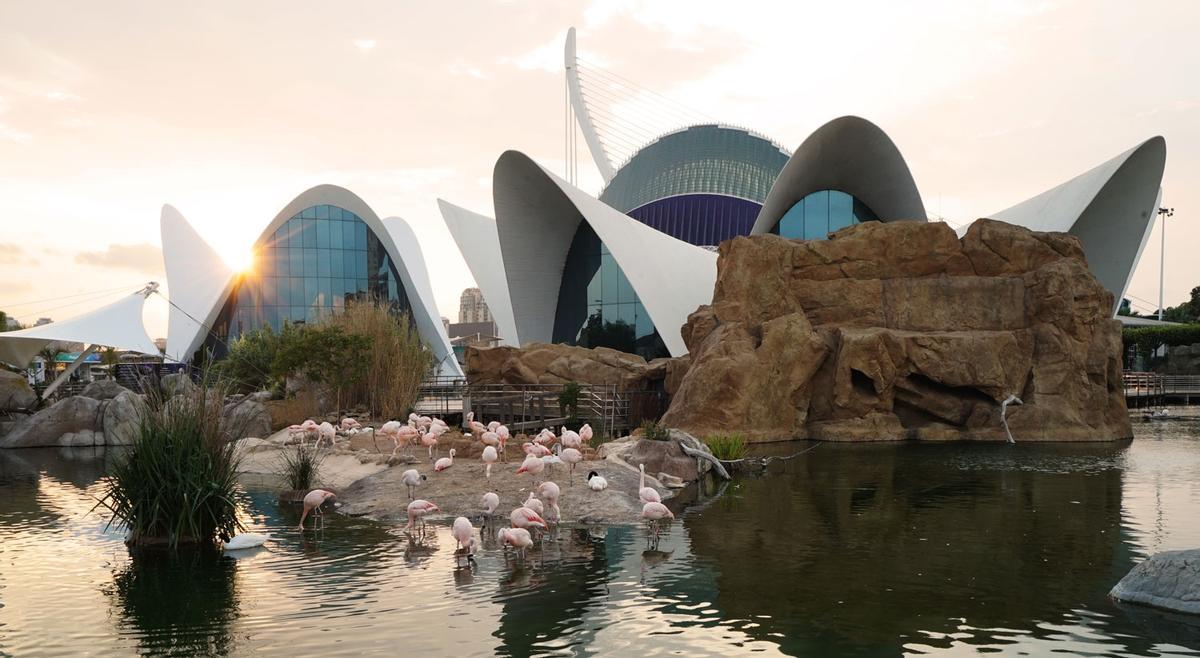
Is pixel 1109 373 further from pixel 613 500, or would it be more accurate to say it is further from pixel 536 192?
pixel 536 192

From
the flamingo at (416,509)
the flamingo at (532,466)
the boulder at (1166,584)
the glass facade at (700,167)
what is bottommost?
the boulder at (1166,584)

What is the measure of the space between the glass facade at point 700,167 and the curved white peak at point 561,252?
13109 millimetres

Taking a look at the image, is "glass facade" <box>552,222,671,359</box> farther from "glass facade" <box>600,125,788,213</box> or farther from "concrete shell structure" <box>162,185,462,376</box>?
"glass facade" <box>600,125,788,213</box>

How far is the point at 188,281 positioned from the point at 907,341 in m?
39.7

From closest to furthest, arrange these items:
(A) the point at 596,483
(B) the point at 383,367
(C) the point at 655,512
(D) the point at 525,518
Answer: (D) the point at 525,518
(C) the point at 655,512
(A) the point at 596,483
(B) the point at 383,367

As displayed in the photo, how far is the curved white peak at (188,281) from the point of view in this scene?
49.0m

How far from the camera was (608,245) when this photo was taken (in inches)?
1310

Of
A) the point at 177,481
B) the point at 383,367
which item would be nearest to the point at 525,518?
the point at 177,481

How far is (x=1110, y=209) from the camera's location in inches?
1468

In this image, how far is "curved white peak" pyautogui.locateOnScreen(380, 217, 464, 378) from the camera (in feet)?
165

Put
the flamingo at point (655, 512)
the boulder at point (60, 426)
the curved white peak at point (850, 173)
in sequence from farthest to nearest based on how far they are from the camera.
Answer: the curved white peak at point (850, 173) → the boulder at point (60, 426) → the flamingo at point (655, 512)

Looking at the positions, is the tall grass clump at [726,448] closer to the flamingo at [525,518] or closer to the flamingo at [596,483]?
the flamingo at [596,483]

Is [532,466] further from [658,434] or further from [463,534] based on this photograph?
[658,434]

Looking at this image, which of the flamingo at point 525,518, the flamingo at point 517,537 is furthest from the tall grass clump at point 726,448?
the flamingo at point 517,537
